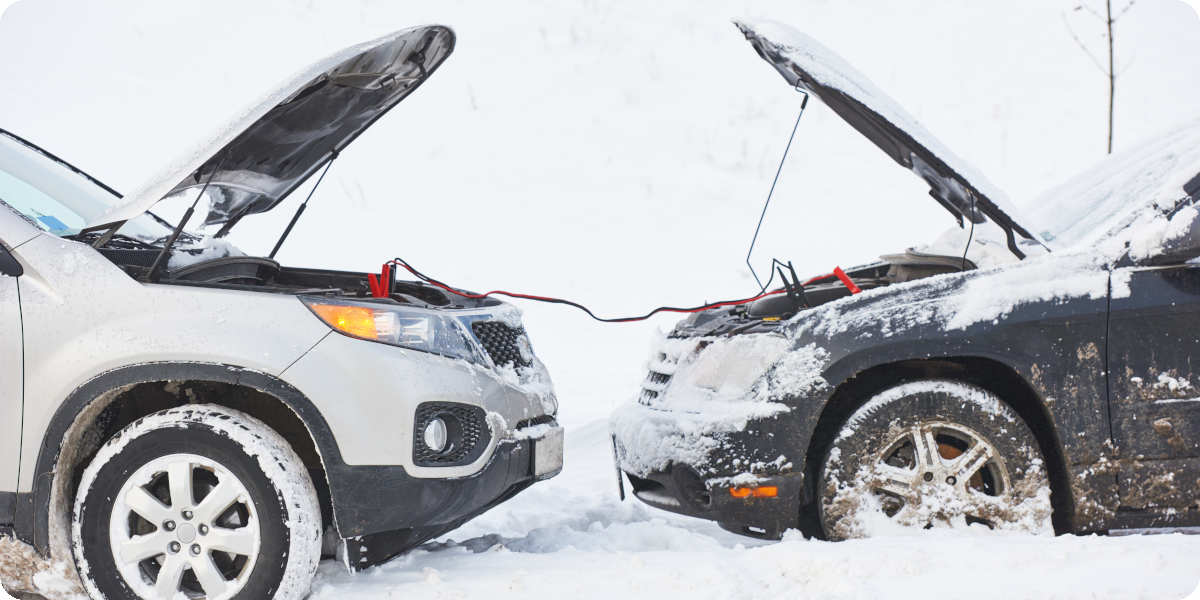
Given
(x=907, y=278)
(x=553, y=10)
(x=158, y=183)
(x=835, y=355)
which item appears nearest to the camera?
(x=158, y=183)

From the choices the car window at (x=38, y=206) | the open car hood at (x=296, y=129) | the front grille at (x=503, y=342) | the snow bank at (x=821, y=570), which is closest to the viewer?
the snow bank at (x=821, y=570)

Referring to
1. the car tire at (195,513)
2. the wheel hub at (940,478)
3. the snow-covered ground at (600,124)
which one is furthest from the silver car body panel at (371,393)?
the snow-covered ground at (600,124)

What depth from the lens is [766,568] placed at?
3.43 meters

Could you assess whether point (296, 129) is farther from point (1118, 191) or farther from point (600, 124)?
point (600, 124)

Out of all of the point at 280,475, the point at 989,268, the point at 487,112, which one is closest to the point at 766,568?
the point at 989,268

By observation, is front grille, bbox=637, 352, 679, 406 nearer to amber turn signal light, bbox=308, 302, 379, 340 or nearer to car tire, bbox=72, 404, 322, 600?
amber turn signal light, bbox=308, 302, 379, 340

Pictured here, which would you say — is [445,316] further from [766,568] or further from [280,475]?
[766,568]

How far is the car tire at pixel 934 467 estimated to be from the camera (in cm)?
357

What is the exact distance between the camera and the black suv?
11.6 feet

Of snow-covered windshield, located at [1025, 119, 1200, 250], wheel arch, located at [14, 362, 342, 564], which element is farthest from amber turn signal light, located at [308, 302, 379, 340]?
snow-covered windshield, located at [1025, 119, 1200, 250]

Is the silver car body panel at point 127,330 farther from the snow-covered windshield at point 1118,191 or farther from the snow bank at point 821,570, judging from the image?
the snow-covered windshield at point 1118,191

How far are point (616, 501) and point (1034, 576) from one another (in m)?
2.20

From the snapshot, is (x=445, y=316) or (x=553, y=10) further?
(x=553, y=10)

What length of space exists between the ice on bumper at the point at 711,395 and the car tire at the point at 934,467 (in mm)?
265
